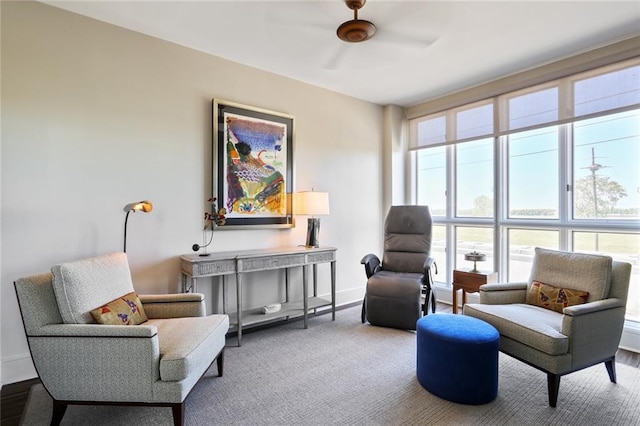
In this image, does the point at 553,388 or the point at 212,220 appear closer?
the point at 553,388

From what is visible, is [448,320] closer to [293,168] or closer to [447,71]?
[293,168]

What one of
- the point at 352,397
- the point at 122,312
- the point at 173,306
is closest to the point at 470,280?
the point at 352,397

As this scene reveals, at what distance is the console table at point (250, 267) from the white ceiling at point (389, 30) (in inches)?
71.8

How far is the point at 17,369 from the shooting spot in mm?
2318

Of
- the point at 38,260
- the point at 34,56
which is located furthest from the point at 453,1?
the point at 38,260

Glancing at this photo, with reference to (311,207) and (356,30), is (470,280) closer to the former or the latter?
(311,207)

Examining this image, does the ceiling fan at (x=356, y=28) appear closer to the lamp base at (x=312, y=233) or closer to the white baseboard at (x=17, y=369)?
the lamp base at (x=312, y=233)

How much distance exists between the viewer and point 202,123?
10.2ft

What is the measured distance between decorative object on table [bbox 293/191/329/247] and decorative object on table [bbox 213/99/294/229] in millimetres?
175

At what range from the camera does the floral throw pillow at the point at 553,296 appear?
2379mm

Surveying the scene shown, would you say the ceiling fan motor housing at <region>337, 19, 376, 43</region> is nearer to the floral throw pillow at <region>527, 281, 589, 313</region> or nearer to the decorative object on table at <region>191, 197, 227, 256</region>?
the decorative object on table at <region>191, 197, 227, 256</region>

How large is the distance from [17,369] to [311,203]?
2.66m

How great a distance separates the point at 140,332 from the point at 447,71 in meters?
3.69

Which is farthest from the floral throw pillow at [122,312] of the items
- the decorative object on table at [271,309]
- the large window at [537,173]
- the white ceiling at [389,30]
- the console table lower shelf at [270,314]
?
the large window at [537,173]
